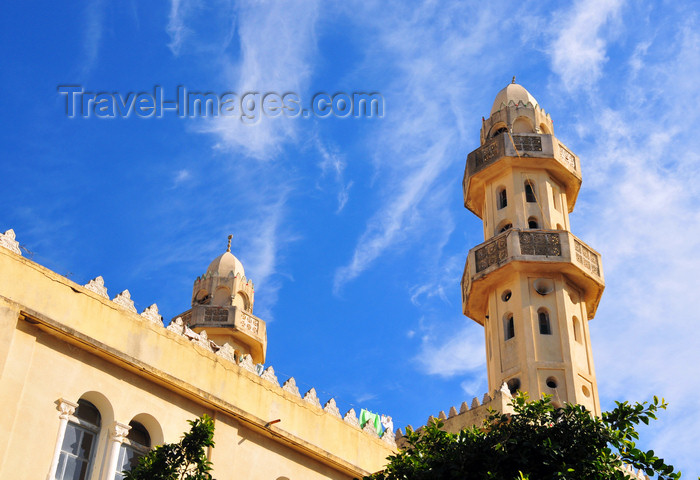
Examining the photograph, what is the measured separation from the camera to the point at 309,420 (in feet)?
64.3

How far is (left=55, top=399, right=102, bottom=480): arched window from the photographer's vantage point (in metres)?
15.5

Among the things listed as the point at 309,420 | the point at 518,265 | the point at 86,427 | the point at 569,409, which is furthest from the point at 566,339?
the point at 86,427

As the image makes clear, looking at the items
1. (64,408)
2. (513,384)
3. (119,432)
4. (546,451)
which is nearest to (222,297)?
(513,384)

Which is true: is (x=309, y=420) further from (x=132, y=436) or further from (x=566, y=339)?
(x=566, y=339)

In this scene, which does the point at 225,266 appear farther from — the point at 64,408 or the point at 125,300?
the point at 64,408

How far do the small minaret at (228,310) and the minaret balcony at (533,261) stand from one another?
8.62 meters

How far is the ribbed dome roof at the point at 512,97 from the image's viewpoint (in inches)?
1248

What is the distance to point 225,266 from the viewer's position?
35.0m

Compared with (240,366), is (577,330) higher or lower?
higher

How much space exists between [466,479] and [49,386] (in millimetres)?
6669

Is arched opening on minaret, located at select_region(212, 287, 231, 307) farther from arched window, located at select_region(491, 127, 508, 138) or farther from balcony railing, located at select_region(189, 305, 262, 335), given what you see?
arched window, located at select_region(491, 127, 508, 138)

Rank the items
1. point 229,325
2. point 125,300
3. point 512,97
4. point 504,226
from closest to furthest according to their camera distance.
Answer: point 125,300 < point 504,226 < point 512,97 < point 229,325

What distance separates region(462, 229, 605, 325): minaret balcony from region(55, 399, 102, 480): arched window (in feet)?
44.5

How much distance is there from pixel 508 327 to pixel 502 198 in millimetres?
4655
